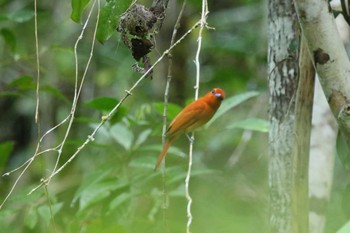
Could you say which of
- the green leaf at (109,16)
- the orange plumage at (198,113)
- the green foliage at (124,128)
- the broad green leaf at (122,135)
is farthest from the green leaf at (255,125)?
the green leaf at (109,16)

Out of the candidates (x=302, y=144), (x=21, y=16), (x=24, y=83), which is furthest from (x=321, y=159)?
(x=21, y=16)

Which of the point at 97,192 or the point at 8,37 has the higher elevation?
the point at 8,37

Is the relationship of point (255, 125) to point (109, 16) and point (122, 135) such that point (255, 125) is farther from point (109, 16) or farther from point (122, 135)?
point (109, 16)

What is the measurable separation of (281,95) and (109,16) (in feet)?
1.56

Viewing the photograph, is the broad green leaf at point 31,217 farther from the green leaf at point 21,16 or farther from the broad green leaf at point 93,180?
the green leaf at point 21,16

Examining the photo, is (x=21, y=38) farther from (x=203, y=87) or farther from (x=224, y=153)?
(x=224, y=153)

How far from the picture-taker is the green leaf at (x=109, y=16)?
167cm

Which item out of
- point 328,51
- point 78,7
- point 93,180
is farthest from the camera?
point 93,180

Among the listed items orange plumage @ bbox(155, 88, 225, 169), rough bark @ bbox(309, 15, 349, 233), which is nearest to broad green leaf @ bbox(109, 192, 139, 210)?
orange plumage @ bbox(155, 88, 225, 169)

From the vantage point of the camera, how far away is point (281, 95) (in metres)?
1.80

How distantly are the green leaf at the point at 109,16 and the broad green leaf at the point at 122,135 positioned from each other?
963 mm

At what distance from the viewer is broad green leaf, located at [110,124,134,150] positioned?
8.63 ft

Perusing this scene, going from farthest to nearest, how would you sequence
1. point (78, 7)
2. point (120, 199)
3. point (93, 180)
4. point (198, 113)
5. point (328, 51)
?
1. point (93, 180)
2. point (120, 199)
3. point (198, 113)
4. point (78, 7)
5. point (328, 51)

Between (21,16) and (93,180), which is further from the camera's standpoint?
(21,16)
